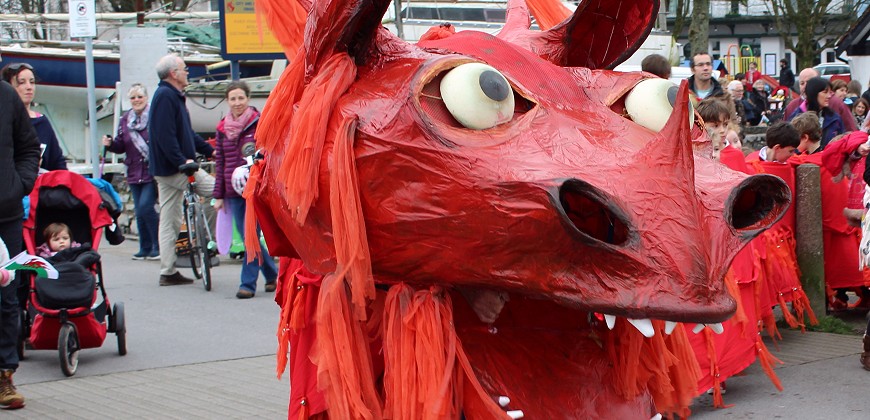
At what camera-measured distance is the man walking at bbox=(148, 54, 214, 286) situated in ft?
31.4

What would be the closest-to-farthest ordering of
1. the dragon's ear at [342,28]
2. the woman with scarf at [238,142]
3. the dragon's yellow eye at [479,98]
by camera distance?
the dragon's yellow eye at [479,98], the dragon's ear at [342,28], the woman with scarf at [238,142]

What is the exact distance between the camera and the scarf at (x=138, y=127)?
1109 cm

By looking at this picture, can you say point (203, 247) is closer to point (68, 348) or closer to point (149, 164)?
point (149, 164)

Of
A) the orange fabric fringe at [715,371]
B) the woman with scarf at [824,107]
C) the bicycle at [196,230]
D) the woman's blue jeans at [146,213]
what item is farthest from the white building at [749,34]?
the orange fabric fringe at [715,371]

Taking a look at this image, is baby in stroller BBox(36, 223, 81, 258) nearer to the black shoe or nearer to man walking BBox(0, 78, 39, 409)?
man walking BBox(0, 78, 39, 409)

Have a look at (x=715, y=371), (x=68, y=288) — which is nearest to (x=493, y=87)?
(x=715, y=371)

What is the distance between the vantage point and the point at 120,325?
23.8 feet

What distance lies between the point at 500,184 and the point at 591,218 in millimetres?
253

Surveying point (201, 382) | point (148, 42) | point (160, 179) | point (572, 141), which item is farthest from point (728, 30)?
point (572, 141)

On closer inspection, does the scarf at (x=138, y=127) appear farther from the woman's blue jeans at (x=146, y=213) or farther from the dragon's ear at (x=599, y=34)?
the dragon's ear at (x=599, y=34)

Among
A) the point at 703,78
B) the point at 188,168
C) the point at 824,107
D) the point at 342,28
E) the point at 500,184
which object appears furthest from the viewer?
the point at 824,107

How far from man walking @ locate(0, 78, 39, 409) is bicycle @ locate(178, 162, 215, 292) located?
3.61 m

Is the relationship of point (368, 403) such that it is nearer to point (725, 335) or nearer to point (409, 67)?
point (409, 67)

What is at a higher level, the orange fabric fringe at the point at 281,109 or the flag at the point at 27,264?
the orange fabric fringe at the point at 281,109
